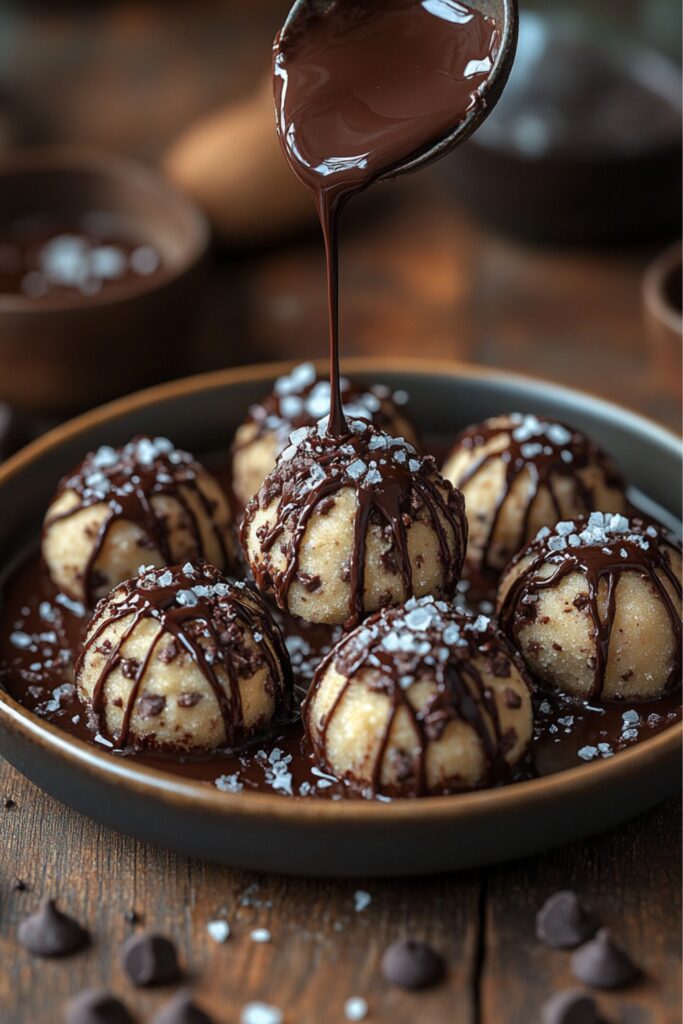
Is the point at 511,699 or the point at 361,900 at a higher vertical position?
the point at 511,699

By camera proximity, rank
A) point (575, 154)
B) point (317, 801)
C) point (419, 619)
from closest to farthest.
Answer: point (317, 801)
point (419, 619)
point (575, 154)

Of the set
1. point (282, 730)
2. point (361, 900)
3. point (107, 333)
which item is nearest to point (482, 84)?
point (282, 730)

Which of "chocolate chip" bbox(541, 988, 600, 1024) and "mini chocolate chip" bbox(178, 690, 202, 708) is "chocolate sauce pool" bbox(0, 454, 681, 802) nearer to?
"mini chocolate chip" bbox(178, 690, 202, 708)

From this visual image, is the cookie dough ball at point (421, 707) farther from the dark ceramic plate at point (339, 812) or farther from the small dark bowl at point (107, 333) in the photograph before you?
the small dark bowl at point (107, 333)

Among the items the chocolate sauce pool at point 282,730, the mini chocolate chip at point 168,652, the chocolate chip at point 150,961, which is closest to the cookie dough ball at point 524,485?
the chocolate sauce pool at point 282,730

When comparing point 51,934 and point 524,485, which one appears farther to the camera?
point 524,485

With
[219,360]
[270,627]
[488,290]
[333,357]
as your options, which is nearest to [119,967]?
[270,627]

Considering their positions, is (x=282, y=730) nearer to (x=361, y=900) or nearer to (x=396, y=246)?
(x=361, y=900)
